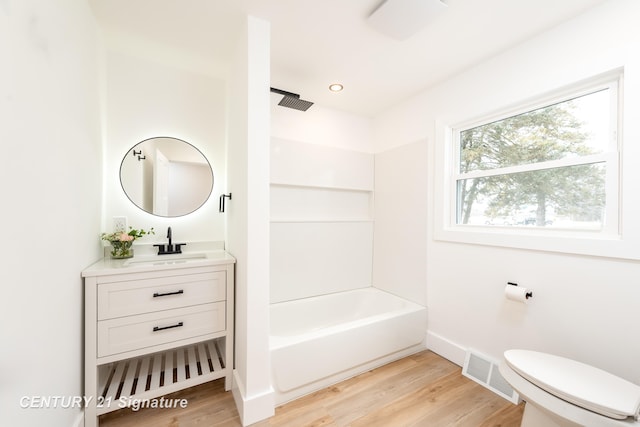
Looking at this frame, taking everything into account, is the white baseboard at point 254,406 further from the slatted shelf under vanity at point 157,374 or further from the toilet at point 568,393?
the toilet at point 568,393

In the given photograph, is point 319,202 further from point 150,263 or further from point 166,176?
point 150,263

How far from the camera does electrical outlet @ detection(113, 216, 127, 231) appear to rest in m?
1.89

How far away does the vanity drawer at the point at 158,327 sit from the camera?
1.41m

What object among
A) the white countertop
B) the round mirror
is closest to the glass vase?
the white countertop

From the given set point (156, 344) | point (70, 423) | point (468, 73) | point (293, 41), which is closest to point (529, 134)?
point (468, 73)

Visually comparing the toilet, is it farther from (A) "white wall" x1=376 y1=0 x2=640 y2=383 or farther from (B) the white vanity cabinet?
(B) the white vanity cabinet

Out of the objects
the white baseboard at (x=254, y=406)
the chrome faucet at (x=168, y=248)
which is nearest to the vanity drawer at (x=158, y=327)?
the white baseboard at (x=254, y=406)

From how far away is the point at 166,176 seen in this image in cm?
207

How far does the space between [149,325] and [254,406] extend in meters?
0.77

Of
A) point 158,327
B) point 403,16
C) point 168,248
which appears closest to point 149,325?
point 158,327

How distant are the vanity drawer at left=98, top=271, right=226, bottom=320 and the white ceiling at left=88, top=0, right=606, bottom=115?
1.56 meters

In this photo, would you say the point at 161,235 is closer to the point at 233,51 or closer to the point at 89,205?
the point at 89,205

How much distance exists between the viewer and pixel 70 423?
4.03ft

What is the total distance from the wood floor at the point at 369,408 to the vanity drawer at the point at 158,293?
64 cm
